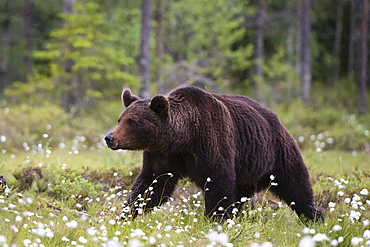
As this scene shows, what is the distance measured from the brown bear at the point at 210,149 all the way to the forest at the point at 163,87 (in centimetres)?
31

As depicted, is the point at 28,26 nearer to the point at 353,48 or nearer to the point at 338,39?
the point at 338,39

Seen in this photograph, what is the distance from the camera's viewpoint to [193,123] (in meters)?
5.84

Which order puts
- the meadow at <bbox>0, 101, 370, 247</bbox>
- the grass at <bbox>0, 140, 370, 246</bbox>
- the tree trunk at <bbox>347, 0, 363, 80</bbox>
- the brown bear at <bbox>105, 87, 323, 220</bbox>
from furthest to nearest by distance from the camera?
the tree trunk at <bbox>347, 0, 363, 80</bbox>
the brown bear at <bbox>105, 87, 323, 220</bbox>
the meadow at <bbox>0, 101, 370, 247</bbox>
the grass at <bbox>0, 140, 370, 246</bbox>

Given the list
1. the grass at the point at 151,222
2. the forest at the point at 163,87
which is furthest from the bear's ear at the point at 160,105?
the forest at the point at 163,87

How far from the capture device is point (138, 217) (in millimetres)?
5523

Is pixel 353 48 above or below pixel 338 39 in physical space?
below

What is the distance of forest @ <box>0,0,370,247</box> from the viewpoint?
663 centimetres

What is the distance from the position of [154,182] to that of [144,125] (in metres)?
0.76

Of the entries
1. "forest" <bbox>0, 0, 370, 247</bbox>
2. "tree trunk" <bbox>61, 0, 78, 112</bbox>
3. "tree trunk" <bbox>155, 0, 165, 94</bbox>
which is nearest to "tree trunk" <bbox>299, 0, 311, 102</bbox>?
"forest" <bbox>0, 0, 370, 247</bbox>

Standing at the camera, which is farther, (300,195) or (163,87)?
(163,87)

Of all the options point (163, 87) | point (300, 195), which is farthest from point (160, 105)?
point (163, 87)

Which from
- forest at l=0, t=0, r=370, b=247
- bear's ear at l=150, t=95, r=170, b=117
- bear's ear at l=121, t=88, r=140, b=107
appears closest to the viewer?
bear's ear at l=150, t=95, r=170, b=117

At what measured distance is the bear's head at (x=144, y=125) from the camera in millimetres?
5516

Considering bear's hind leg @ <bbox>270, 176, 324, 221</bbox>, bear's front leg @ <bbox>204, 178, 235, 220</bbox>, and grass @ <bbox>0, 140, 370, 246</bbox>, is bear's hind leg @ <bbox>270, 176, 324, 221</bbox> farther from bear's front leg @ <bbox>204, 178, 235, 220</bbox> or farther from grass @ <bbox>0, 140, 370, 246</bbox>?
bear's front leg @ <bbox>204, 178, 235, 220</bbox>
